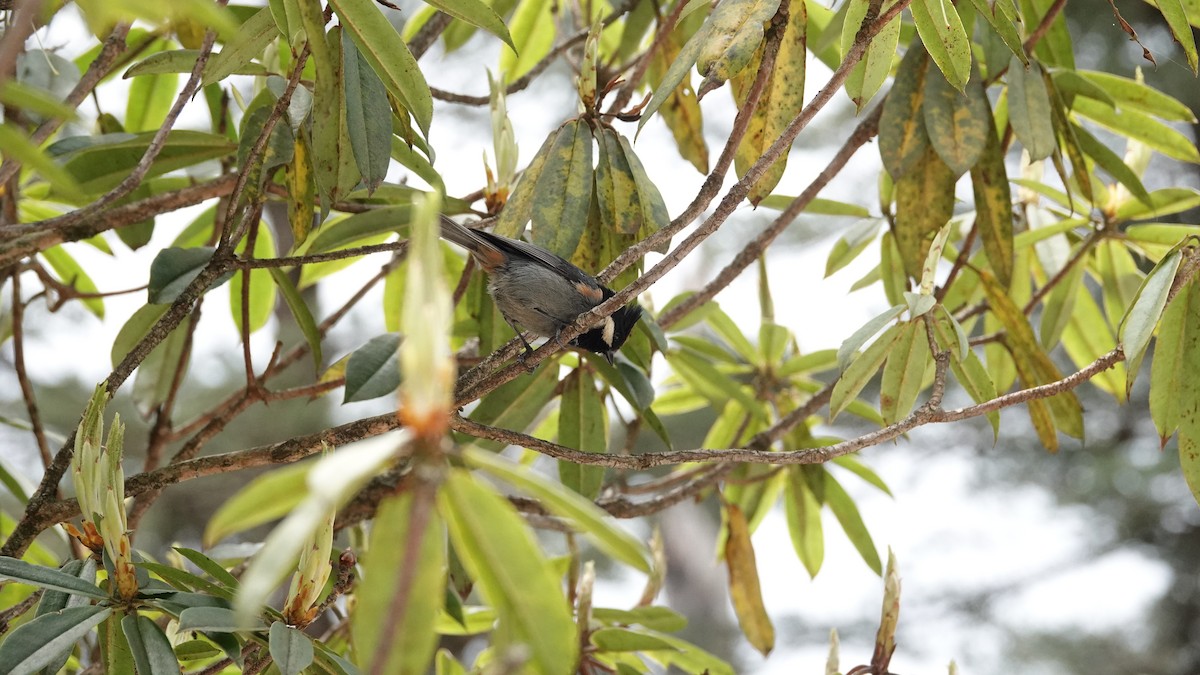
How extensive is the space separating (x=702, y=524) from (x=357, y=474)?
343 inches

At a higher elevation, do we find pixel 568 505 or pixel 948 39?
pixel 948 39

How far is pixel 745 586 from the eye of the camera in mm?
2936

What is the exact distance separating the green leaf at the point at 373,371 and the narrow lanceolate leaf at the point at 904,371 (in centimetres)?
102

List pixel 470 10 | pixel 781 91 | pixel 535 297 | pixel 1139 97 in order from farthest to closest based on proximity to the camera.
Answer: pixel 535 297 → pixel 1139 97 → pixel 781 91 → pixel 470 10

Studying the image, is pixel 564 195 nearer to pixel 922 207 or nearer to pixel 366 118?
pixel 366 118

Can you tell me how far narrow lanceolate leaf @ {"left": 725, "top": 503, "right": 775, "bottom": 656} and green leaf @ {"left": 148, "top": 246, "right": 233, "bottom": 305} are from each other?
153 cm

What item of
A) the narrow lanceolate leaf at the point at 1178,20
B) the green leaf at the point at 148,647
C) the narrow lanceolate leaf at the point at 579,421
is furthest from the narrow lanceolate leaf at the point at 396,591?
the narrow lanceolate leaf at the point at 579,421

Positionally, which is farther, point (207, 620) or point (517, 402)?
point (517, 402)

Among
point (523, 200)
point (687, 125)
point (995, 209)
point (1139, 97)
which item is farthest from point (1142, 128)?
point (523, 200)

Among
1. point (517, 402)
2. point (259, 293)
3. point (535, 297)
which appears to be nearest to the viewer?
point (517, 402)

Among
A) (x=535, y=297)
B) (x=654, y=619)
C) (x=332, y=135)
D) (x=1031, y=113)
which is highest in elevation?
(x=1031, y=113)

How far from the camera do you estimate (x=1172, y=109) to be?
9.10 feet

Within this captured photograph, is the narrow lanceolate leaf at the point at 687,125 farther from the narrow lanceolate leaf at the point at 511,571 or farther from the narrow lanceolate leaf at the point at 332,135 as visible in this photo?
the narrow lanceolate leaf at the point at 511,571

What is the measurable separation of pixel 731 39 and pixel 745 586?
1735 millimetres
